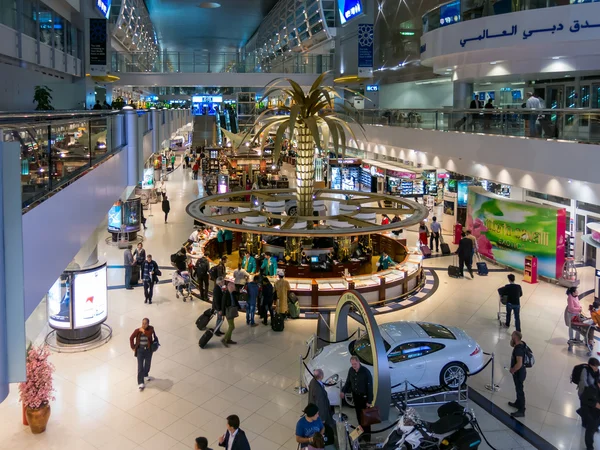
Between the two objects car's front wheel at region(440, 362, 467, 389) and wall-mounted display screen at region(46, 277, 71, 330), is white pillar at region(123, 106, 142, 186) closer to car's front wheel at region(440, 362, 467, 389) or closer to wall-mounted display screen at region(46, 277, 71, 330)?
wall-mounted display screen at region(46, 277, 71, 330)

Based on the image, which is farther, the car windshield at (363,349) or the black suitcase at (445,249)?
the black suitcase at (445,249)

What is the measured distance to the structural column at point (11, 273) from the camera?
13.0 ft

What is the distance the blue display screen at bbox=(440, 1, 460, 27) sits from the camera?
20.6m

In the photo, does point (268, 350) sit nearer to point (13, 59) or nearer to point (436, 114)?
point (436, 114)

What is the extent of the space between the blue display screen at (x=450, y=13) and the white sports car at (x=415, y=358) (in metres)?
14.1

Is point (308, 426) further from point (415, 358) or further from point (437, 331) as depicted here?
point (437, 331)

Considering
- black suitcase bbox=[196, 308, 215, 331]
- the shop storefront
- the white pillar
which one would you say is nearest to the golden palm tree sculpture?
the white pillar

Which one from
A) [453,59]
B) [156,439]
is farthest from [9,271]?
[453,59]

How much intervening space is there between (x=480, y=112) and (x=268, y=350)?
1017cm

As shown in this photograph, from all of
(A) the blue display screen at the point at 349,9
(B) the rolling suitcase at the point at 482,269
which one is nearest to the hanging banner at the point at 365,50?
(A) the blue display screen at the point at 349,9

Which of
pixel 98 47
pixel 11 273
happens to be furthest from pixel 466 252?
pixel 98 47

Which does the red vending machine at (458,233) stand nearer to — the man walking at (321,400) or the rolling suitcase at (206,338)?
the rolling suitcase at (206,338)

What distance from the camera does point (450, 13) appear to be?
69.4 ft

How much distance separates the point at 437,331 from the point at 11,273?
8.27 m
